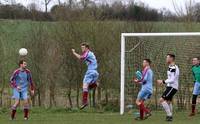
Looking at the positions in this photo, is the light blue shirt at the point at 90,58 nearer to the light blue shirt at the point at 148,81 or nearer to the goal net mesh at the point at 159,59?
the light blue shirt at the point at 148,81

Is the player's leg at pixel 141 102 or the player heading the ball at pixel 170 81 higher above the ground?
the player heading the ball at pixel 170 81

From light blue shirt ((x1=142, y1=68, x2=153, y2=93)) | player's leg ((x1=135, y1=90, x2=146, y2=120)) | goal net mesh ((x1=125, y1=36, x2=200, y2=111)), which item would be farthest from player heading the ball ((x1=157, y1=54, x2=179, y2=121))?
goal net mesh ((x1=125, y1=36, x2=200, y2=111))

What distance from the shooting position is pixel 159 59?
25.0m

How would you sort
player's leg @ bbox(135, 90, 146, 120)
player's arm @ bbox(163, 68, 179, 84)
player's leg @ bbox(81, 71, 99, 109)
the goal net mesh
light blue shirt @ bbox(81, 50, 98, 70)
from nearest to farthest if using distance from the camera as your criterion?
player's arm @ bbox(163, 68, 179, 84) < player's leg @ bbox(135, 90, 146, 120) < light blue shirt @ bbox(81, 50, 98, 70) < player's leg @ bbox(81, 71, 99, 109) < the goal net mesh

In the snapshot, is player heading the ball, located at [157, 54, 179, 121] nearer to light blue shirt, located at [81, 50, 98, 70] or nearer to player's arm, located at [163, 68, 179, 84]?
player's arm, located at [163, 68, 179, 84]

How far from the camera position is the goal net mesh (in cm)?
2403

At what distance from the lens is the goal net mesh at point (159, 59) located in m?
24.0

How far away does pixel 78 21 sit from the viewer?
89.6 feet

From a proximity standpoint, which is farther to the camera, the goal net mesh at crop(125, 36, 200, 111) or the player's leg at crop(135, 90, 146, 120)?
the goal net mesh at crop(125, 36, 200, 111)

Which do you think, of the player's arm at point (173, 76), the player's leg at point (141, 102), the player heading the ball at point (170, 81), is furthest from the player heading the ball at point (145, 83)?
the player's arm at point (173, 76)

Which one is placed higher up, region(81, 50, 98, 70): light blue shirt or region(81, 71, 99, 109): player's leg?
region(81, 50, 98, 70): light blue shirt

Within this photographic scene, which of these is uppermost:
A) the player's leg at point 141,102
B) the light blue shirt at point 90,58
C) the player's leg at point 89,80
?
the light blue shirt at point 90,58

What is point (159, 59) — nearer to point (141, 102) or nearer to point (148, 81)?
point (148, 81)

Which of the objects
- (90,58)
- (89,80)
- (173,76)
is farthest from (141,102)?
(90,58)
